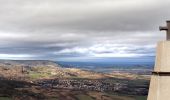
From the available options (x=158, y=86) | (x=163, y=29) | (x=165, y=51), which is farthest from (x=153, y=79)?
(x=163, y=29)

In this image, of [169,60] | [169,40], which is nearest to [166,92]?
[169,60]

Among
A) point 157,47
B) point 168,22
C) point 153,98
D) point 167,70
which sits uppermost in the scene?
point 168,22

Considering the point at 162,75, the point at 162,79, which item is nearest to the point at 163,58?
the point at 162,75

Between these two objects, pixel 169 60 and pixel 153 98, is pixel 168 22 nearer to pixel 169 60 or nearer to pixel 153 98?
pixel 169 60

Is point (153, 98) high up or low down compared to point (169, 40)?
down
